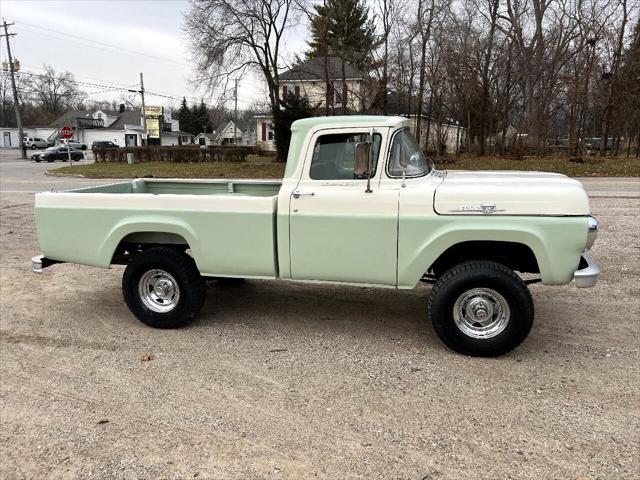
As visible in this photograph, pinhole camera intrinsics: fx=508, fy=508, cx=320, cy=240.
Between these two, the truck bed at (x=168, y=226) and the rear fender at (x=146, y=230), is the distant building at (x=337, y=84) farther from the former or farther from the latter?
the rear fender at (x=146, y=230)

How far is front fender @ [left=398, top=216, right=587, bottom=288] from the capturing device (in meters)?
4.04

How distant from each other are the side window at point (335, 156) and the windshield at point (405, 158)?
29 centimetres

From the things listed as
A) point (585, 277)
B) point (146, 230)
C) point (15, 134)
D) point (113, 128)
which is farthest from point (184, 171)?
point (15, 134)

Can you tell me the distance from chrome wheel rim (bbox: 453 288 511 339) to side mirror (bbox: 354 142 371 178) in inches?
53.7

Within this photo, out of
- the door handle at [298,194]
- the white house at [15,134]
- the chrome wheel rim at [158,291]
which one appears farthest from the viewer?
the white house at [15,134]

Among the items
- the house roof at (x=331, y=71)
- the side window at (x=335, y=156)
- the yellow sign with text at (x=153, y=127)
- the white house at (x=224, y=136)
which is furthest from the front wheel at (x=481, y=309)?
the white house at (x=224, y=136)

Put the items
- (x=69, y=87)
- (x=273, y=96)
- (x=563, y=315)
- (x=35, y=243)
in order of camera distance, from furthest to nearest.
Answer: (x=69, y=87) < (x=273, y=96) < (x=35, y=243) < (x=563, y=315)

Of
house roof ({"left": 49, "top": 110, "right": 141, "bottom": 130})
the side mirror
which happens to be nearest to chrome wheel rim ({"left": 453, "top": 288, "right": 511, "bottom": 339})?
the side mirror

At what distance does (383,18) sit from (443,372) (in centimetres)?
2949

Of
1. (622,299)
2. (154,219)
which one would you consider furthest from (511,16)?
(154,219)

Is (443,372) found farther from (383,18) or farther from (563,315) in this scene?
(383,18)

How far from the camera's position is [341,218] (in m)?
4.49

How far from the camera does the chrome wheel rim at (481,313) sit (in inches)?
169

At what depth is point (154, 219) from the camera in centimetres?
491
